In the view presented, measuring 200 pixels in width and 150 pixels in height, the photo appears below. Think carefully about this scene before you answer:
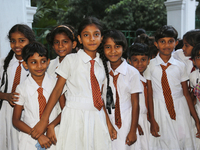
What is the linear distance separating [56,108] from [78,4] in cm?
1361

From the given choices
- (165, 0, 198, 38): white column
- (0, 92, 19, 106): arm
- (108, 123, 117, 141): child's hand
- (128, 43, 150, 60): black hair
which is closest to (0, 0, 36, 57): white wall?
(0, 92, 19, 106): arm

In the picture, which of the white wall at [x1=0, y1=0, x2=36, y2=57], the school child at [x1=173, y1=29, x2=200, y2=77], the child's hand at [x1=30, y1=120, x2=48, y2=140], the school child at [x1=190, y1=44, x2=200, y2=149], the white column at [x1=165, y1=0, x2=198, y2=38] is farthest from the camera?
the white column at [x1=165, y1=0, x2=198, y2=38]

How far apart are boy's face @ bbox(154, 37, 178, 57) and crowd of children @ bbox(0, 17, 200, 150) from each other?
0.01 metres

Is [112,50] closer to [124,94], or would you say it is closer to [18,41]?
[124,94]

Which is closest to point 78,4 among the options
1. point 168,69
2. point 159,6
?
point 159,6

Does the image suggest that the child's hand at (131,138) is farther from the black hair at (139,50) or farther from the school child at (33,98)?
the black hair at (139,50)

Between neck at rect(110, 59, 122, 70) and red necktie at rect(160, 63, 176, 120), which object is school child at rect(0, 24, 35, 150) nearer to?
neck at rect(110, 59, 122, 70)

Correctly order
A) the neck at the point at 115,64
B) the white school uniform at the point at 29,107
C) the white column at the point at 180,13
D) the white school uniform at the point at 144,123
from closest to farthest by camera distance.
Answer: the white school uniform at the point at 29,107, the neck at the point at 115,64, the white school uniform at the point at 144,123, the white column at the point at 180,13

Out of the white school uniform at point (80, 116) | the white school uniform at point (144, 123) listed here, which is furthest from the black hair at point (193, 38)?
the white school uniform at point (80, 116)

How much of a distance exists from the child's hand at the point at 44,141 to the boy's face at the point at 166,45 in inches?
70.7

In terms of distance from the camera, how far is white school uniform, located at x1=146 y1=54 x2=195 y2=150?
2.93 m

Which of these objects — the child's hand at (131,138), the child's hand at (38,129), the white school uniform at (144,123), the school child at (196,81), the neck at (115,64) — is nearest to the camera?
the child's hand at (38,129)

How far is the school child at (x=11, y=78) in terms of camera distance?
2.70 meters

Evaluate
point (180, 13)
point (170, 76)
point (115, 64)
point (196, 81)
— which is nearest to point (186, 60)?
point (196, 81)
